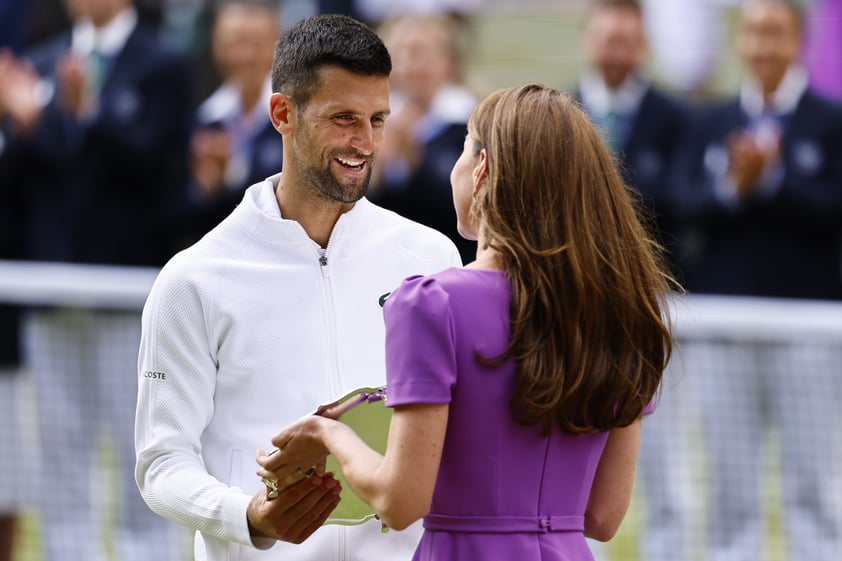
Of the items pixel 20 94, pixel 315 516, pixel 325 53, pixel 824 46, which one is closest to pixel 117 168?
pixel 20 94

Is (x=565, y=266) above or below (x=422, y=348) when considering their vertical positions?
above

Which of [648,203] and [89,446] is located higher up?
[648,203]

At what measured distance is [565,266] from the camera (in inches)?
96.3

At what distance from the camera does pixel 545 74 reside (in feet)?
26.1

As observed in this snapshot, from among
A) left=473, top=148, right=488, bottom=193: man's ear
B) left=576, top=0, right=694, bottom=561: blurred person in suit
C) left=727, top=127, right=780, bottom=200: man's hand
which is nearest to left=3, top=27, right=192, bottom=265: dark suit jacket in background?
left=576, top=0, right=694, bottom=561: blurred person in suit

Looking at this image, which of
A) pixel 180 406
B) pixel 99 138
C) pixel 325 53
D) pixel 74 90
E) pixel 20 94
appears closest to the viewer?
pixel 180 406

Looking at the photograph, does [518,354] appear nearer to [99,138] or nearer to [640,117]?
[640,117]

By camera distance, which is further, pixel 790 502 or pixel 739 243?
pixel 739 243

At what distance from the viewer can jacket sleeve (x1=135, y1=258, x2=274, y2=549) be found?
2.85 m

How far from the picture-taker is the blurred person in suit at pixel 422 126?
20.9 feet

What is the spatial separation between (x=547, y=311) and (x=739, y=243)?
12.9 feet

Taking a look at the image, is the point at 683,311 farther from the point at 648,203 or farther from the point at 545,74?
the point at 545,74

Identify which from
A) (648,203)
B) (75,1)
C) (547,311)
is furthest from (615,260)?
(75,1)

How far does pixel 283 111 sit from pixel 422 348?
895 millimetres
